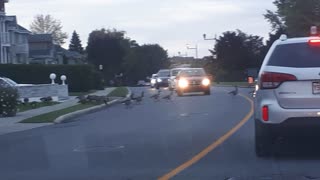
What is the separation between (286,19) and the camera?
223 feet

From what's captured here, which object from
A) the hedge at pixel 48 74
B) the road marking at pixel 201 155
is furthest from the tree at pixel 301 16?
the road marking at pixel 201 155

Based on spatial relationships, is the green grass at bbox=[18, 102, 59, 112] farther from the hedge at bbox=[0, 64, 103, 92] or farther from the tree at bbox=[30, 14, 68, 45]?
the tree at bbox=[30, 14, 68, 45]

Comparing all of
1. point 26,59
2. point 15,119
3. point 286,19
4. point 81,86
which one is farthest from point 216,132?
point 26,59

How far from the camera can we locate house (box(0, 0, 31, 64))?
238 ft

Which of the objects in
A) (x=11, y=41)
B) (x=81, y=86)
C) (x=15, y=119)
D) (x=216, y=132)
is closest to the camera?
(x=216, y=132)

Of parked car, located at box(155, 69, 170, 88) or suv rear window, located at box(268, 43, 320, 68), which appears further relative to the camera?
parked car, located at box(155, 69, 170, 88)

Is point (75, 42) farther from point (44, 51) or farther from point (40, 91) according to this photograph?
point (40, 91)

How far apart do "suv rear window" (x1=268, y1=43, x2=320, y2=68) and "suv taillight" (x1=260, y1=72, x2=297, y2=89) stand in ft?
0.74

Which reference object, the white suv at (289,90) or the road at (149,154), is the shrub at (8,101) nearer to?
the road at (149,154)

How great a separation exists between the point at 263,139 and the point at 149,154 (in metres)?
2.32

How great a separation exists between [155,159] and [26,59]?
76227 mm

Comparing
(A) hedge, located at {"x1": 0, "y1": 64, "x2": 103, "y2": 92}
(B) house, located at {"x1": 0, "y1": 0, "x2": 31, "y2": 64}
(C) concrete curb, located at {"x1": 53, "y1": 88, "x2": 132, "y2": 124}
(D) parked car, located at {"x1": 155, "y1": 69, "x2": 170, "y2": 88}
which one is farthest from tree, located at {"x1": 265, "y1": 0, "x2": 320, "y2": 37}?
(C) concrete curb, located at {"x1": 53, "y1": 88, "x2": 132, "y2": 124}

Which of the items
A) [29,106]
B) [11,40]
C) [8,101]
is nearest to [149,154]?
[8,101]

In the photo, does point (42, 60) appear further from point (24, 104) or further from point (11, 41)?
point (24, 104)
